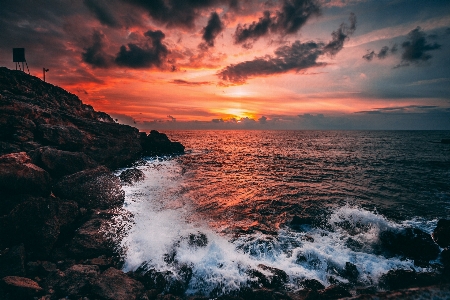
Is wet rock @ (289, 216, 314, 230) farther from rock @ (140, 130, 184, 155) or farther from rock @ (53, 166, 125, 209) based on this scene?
rock @ (140, 130, 184, 155)

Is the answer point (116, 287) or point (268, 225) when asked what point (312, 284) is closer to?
point (268, 225)

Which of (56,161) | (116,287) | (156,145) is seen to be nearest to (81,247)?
(116,287)

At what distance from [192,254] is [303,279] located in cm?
471

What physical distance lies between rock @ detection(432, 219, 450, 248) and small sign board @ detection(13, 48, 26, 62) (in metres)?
46.3

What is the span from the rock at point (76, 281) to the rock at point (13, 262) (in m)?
1.50

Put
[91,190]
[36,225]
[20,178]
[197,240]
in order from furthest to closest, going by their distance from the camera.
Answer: [91,190], [20,178], [197,240], [36,225]

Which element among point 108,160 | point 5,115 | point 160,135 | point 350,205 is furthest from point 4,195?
point 160,135

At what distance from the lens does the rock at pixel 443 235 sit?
411 inches

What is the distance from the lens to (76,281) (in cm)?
725

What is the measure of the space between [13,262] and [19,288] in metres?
1.68

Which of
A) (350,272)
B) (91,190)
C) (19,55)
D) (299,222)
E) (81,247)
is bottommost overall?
(350,272)

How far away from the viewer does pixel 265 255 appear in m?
9.68

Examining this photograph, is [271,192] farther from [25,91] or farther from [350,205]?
[25,91]

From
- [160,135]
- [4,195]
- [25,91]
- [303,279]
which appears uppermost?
[25,91]
